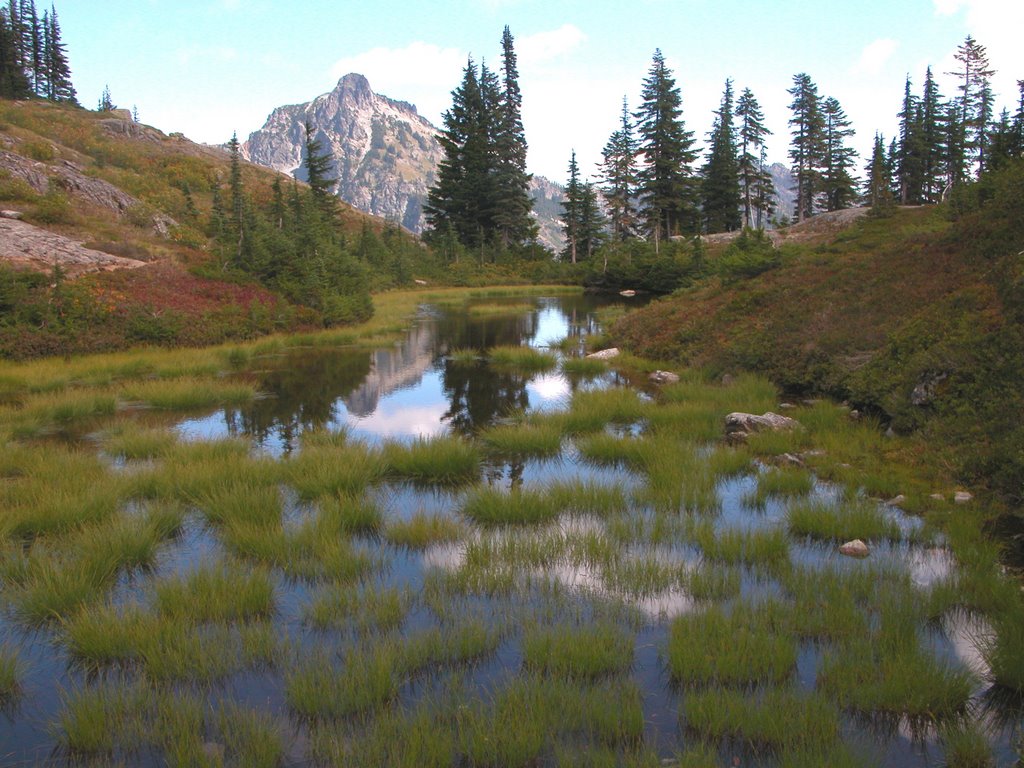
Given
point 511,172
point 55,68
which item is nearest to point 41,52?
point 55,68

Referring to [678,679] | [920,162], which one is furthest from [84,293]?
[920,162]

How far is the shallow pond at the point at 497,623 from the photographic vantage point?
397cm

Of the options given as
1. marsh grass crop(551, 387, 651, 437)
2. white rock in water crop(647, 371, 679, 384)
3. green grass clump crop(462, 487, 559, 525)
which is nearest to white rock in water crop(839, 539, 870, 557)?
green grass clump crop(462, 487, 559, 525)

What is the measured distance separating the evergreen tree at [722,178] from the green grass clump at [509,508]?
5789 centimetres

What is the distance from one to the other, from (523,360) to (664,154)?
149ft

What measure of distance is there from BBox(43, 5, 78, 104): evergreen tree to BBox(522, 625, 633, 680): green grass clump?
108910 mm

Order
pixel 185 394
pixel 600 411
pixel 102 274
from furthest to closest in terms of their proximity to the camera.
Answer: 1. pixel 102 274
2. pixel 185 394
3. pixel 600 411

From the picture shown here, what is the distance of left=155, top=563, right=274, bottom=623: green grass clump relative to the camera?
5.38 metres

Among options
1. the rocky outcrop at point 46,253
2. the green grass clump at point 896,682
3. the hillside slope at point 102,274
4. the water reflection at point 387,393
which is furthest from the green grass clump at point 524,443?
the rocky outcrop at point 46,253

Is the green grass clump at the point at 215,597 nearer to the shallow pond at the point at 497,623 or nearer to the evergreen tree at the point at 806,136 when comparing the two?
the shallow pond at the point at 497,623

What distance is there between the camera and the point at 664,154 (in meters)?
58.9

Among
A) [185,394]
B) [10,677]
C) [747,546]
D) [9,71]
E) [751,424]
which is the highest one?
[9,71]

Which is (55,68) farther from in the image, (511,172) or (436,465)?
(436,465)

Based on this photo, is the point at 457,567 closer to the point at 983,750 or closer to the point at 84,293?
the point at 983,750
